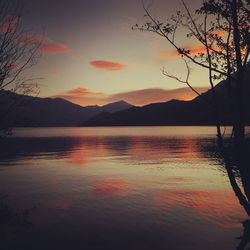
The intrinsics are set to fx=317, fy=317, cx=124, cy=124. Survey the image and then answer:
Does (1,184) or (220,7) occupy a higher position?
(220,7)

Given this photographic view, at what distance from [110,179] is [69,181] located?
20.7 ft

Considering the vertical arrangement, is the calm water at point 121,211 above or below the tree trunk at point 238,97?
below

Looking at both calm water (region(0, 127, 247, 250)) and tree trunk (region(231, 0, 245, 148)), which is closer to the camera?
tree trunk (region(231, 0, 245, 148))

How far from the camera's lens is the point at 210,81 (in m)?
16.3

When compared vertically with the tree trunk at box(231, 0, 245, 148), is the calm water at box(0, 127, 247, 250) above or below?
below

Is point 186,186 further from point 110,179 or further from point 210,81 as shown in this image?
point 210,81

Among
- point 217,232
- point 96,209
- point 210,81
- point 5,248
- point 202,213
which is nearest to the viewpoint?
point 210,81

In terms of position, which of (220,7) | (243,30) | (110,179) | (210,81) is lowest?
(110,179)

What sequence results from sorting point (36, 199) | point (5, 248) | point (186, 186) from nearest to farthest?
point (5, 248), point (36, 199), point (186, 186)

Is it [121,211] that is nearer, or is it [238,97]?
[238,97]

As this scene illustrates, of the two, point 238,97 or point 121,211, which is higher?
point 238,97

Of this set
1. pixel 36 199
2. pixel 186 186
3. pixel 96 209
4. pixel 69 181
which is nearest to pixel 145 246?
pixel 96 209

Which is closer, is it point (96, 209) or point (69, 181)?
point (96, 209)

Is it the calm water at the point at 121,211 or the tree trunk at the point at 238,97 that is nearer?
the tree trunk at the point at 238,97
